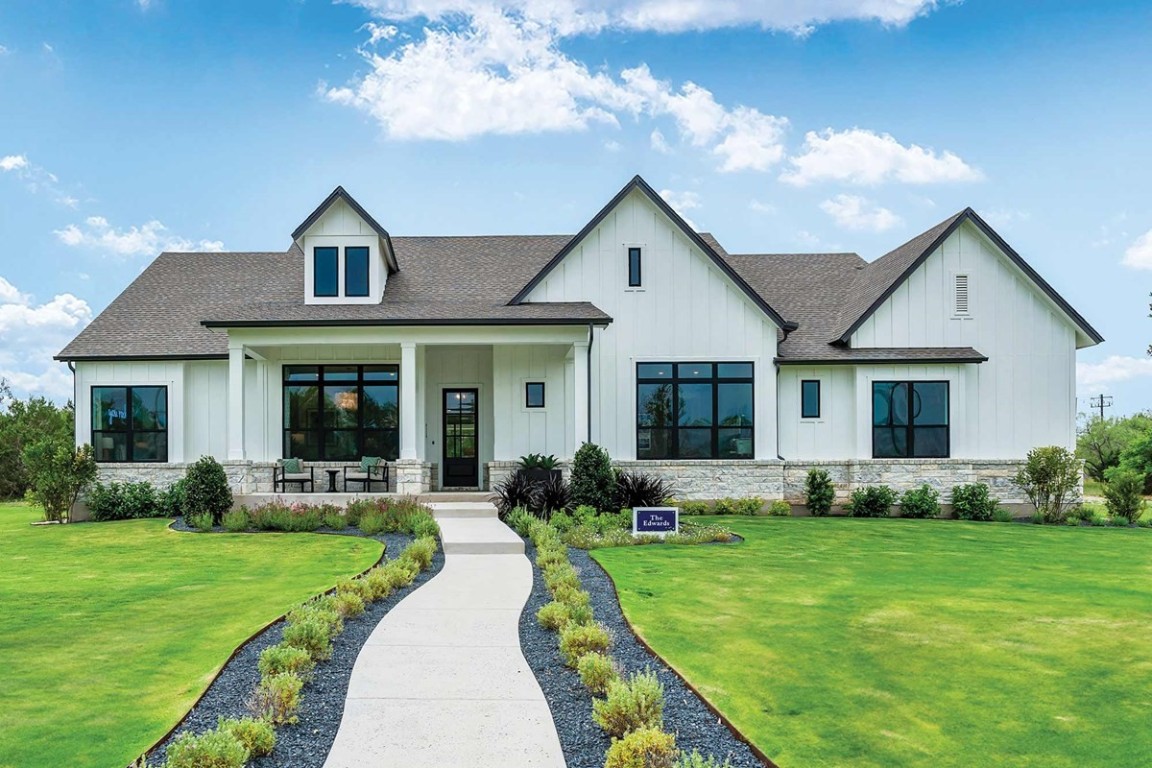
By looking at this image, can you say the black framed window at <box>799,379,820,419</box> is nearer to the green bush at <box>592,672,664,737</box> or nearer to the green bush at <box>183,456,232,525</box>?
the green bush at <box>183,456,232,525</box>

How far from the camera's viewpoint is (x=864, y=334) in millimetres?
20766

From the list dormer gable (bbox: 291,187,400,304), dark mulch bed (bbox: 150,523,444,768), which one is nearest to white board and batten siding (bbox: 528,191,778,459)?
dormer gable (bbox: 291,187,400,304)

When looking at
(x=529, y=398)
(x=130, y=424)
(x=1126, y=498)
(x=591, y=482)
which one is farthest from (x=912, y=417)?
(x=130, y=424)

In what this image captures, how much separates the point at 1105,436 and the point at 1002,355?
2370 cm

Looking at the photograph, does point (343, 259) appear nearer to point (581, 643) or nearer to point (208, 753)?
point (581, 643)

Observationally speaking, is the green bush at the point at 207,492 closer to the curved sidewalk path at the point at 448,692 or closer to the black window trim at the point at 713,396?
the curved sidewalk path at the point at 448,692

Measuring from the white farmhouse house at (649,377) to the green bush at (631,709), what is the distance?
14186 mm

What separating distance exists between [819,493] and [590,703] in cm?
1513

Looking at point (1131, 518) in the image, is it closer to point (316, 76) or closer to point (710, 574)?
point (710, 574)

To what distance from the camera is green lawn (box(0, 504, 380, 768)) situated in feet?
17.6

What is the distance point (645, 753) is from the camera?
4418mm

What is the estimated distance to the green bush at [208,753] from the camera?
439 cm

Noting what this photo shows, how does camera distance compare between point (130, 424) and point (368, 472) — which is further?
point (130, 424)

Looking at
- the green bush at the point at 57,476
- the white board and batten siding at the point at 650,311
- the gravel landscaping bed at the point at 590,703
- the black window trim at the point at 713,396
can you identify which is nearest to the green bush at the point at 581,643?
the gravel landscaping bed at the point at 590,703
